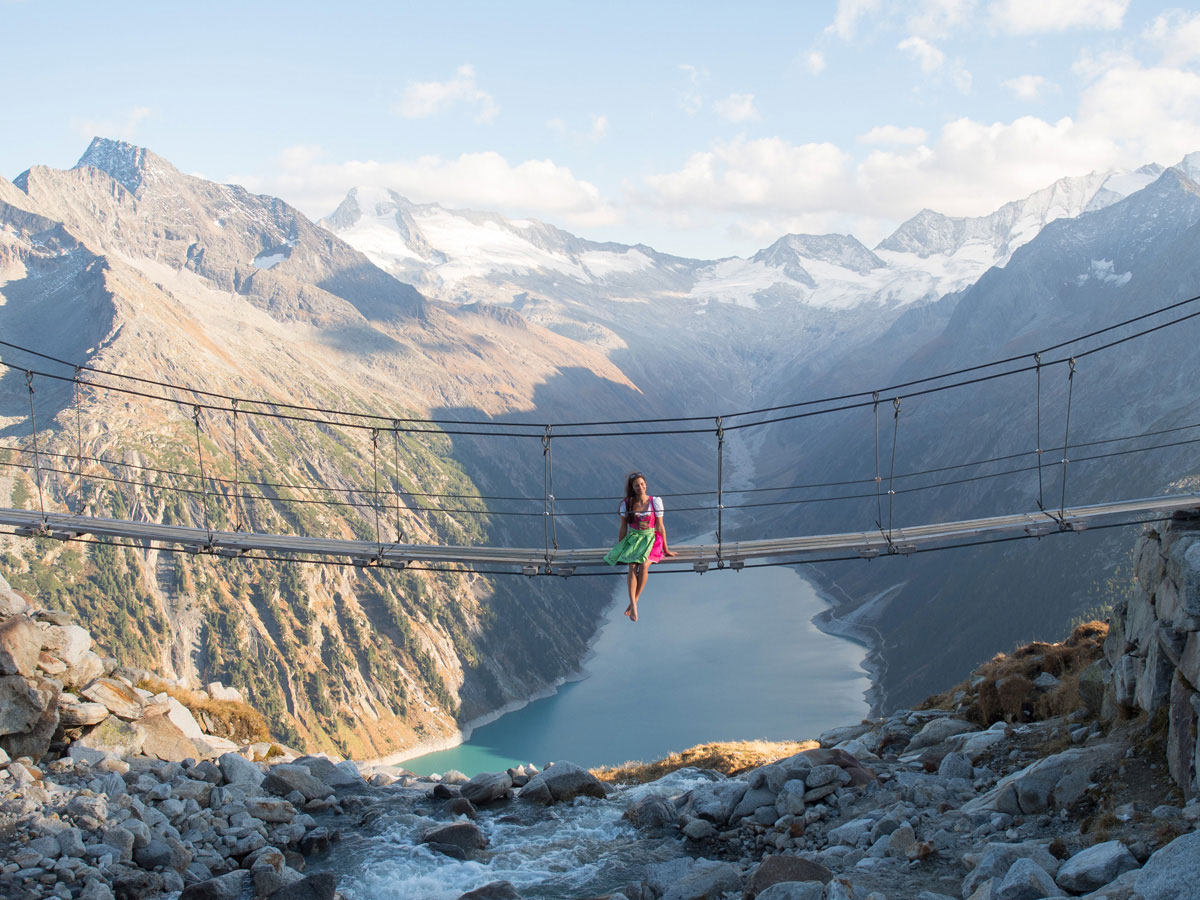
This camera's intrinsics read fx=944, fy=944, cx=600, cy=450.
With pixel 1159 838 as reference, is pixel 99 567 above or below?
below

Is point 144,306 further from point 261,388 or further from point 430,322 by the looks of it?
point 430,322

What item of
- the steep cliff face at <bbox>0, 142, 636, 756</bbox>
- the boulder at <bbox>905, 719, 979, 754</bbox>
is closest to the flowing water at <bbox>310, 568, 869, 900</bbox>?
the boulder at <bbox>905, 719, 979, 754</bbox>

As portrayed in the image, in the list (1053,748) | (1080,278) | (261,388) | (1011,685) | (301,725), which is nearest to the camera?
(1053,748)

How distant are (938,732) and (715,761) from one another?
4612mm

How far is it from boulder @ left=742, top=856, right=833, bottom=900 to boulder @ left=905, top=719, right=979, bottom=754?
17.2 feet

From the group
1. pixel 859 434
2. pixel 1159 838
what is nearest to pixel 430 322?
pixel 859 434

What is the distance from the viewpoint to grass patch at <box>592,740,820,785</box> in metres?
17.2

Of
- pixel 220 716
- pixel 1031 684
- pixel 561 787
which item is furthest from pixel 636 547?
pixel 220 716

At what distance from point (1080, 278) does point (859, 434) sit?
156ft

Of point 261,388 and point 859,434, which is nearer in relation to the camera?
point 261,388

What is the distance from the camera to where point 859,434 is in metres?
174

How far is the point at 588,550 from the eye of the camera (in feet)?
43.7

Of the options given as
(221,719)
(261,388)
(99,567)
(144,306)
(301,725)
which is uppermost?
(144,306)

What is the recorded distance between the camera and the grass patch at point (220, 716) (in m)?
17.5
